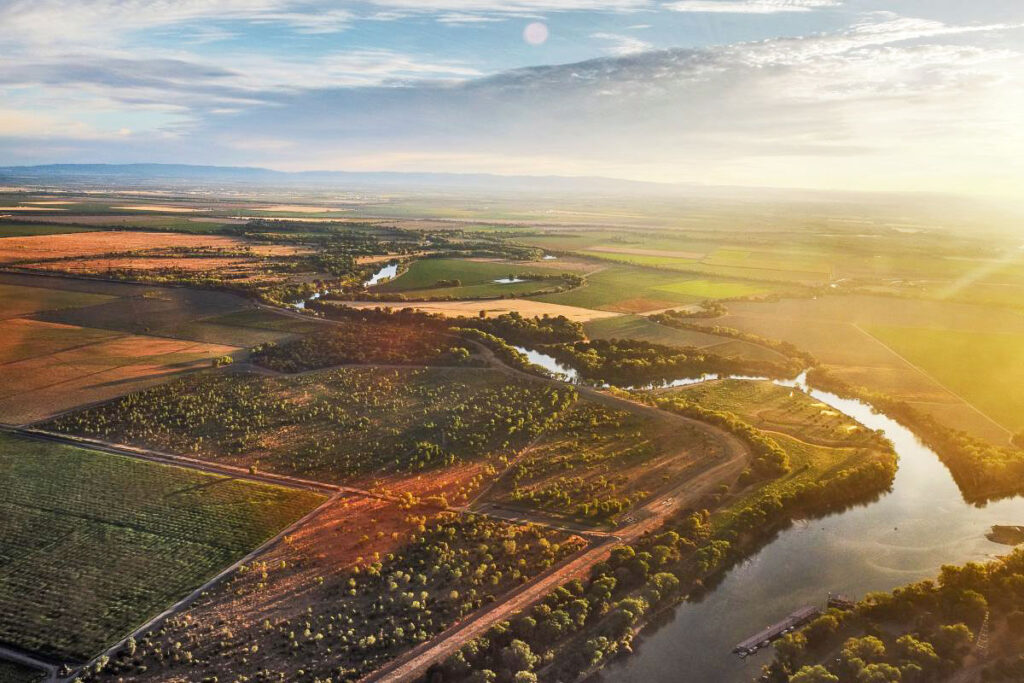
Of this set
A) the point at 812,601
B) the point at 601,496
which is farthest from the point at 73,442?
the point at 812,601

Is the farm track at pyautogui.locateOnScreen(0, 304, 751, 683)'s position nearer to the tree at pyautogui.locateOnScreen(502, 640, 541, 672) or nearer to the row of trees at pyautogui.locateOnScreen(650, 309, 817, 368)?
the tree at pyautogui.locateOnScreen(502, 640, 541, 672)

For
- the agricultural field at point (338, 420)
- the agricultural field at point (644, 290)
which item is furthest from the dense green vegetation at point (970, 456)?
the agricultural field at point (644, 290)

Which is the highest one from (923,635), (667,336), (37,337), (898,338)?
(37,337)

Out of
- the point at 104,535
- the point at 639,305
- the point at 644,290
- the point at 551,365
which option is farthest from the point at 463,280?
the point at 104,535

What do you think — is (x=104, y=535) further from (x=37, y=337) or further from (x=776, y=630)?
(x=37, y=337)

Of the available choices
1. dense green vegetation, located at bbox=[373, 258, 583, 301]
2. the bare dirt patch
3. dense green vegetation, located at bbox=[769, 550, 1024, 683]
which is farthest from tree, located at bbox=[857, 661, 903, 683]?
dense green vegetation, located at bbox=[373, 258, 583, 301]

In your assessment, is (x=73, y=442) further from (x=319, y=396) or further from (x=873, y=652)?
(x=873, y=652)
